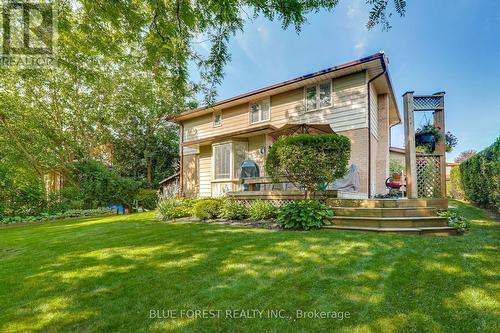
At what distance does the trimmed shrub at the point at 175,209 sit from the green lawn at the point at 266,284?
12.8ft

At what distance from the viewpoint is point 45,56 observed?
197 inches

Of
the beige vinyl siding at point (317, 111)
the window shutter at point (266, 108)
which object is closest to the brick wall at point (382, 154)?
the beige vinyl siding at point (317, 111)

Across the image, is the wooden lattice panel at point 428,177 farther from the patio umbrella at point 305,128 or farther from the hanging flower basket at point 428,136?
the patio umbrella at point 305,128

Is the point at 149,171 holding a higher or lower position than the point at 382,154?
lower

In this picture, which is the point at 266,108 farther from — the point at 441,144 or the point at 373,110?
the point at 441,144

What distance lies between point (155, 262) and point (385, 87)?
10.6 metres

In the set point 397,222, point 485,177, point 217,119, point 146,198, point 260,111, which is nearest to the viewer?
point 397,222

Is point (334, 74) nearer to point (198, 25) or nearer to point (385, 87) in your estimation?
point (385, 87)

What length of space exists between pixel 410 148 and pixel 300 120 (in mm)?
4882

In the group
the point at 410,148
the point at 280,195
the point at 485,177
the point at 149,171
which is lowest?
the point at 280,195

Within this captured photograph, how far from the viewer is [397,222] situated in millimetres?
5230

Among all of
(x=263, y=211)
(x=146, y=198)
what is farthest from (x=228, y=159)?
(x=146, y=198)

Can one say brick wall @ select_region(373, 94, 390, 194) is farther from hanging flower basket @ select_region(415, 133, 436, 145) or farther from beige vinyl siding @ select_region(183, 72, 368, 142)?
hanging flower basket @ select_region(415, 133, 436, 145)

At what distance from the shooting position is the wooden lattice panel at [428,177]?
6.27 m
